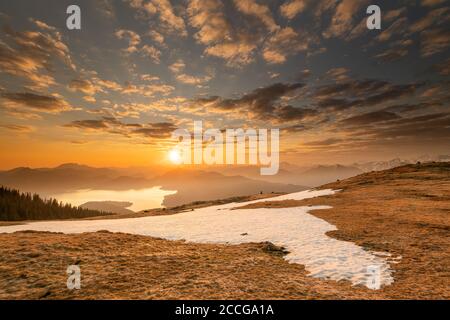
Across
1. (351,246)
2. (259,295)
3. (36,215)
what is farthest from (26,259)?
(36,215)

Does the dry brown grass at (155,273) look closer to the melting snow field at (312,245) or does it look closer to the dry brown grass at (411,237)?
the melting snow field at (312,245)

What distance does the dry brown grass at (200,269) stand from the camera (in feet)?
28.3

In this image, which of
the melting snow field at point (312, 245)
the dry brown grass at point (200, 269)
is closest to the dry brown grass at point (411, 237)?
the dry brown grass at point (200, 269)

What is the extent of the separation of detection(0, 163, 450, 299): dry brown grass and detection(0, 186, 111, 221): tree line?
423 feet

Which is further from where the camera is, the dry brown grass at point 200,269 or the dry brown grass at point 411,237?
the dry brown grass at point 411,237

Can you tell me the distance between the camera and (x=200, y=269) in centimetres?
1113

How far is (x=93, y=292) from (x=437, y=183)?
189ft

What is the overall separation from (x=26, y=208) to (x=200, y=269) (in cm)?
14590

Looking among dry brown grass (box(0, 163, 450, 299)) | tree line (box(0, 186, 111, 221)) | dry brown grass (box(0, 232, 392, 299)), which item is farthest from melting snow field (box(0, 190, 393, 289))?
tree line (box(0, 186, 111, 221))

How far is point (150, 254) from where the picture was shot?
1357 centimetres

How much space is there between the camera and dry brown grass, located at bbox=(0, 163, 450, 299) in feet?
28.3

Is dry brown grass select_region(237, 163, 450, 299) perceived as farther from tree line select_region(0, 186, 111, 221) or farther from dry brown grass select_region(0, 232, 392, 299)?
tree line select_region(0, 186, 111, 221)

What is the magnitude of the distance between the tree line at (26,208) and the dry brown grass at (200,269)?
128937 millimetres
